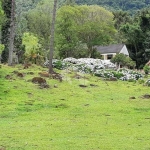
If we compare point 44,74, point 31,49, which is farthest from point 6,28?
point 44,74

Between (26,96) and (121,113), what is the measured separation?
8.15 m

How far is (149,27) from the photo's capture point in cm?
8069

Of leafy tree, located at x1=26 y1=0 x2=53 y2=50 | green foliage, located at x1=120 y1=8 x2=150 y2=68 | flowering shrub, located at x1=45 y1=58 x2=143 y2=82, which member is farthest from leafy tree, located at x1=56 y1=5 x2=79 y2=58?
leafy tree, located at x1=26 y1=0 x2=53 y2=50

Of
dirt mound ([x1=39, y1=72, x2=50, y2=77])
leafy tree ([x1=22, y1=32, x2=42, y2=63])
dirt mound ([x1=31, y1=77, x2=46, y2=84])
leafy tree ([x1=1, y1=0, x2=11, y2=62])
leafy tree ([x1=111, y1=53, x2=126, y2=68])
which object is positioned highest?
leafy tree ([x1=1, y1=0, x2=11, y2=62])

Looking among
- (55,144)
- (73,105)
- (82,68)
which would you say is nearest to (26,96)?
(73,105)

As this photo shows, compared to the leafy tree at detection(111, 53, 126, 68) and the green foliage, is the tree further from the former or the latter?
the leafy tree at detection(111, 53, 126, 68)

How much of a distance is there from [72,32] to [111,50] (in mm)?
Answer: 19004

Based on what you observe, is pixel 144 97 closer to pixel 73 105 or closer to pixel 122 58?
pixel 73 105

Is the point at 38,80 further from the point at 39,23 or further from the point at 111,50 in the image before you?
the point at 39,23

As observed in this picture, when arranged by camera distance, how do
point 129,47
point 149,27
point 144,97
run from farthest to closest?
point 129,47 → point 149,27 → point 144,97

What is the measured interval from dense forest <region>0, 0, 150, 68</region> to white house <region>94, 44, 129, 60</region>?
1.82 metres

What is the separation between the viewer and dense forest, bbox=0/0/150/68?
5222 centimetres

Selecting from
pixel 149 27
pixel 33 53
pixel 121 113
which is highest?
pixel 149 27

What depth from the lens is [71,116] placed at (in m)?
21.6
